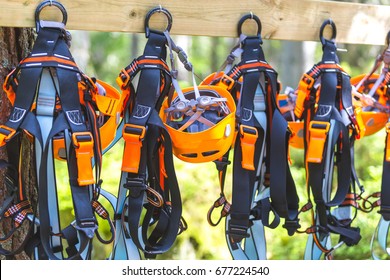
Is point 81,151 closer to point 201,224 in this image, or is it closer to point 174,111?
point 174,111

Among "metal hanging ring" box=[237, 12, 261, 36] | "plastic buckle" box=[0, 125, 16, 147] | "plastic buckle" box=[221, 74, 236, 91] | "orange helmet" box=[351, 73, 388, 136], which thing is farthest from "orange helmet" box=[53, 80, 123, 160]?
"orange helmet" box=[351, 73, 388, 136]

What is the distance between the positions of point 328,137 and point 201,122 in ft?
2.09

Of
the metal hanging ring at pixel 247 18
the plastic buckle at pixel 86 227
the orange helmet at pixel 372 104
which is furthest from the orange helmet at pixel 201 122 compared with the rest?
the orange helmet at pixel 372 104

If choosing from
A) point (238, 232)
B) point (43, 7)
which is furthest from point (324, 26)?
point (43, 7)

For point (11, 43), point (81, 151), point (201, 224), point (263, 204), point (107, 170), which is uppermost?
point (11, 43)

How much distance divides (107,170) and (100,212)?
2820 mm

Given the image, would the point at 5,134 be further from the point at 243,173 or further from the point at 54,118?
the point at 243,173

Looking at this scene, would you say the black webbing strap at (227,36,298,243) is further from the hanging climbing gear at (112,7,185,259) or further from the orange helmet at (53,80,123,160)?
the orange helmet at (53,80,123,160)

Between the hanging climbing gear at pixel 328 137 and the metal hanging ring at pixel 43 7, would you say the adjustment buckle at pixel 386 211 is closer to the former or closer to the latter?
the hanging climbing gear at pixel 328 137

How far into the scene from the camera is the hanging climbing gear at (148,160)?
96.7 inches

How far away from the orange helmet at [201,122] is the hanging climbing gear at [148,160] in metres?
0.08

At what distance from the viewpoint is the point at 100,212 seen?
2.44 meters

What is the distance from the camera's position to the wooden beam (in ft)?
7.92
